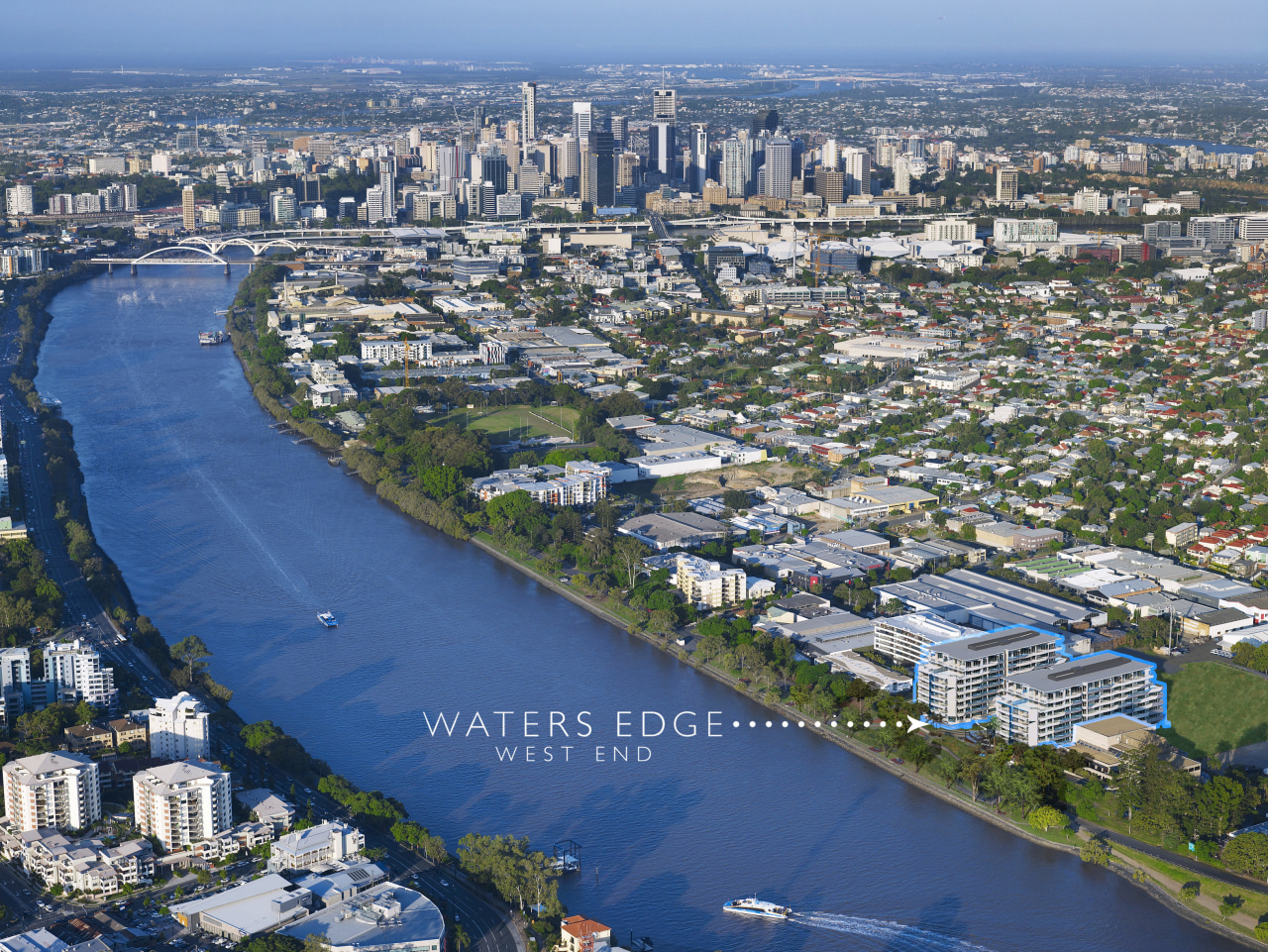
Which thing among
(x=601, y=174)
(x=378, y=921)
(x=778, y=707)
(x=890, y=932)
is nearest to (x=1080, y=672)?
(x=778, y=707)

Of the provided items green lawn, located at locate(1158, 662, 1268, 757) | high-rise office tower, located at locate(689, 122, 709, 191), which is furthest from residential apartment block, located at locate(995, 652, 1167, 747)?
high-rise office tower, located at locate(689, 122, 709, 191)

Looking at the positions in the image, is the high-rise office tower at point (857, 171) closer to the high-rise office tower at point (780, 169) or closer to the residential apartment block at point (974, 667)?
the high-rise office tower at point (780, 169)

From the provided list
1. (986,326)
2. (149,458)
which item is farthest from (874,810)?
(986,326)

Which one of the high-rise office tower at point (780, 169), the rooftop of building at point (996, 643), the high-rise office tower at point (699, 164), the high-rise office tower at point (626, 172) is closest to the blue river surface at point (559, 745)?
the rooftop of building at point (996, 643)

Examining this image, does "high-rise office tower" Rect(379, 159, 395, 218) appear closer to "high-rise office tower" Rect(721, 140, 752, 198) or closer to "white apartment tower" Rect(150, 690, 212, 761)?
"high-rise office tower" Rect(721, 140, 752, 198)

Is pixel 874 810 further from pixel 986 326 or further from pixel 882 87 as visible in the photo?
pixel 882 87
